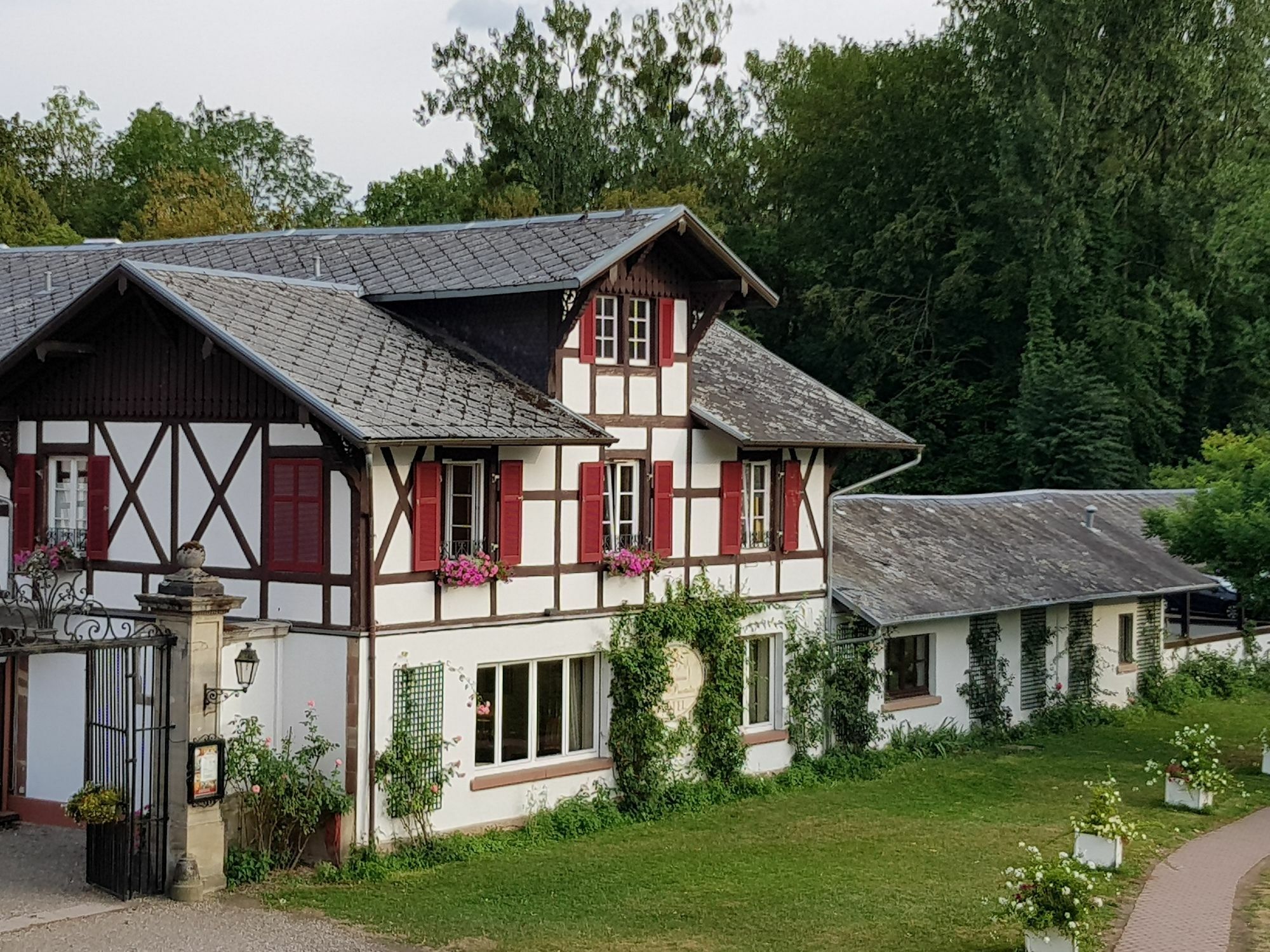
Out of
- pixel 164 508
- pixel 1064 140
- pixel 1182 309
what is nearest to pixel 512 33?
pixel 1064 140

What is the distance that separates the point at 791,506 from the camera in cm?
2375

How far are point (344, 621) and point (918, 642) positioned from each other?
11.3 m


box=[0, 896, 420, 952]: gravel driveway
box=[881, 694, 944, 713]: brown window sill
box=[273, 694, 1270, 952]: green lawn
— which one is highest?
box=[881, 694, 944, 713]: brown window sill

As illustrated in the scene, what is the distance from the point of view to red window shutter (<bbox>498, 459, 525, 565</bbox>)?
19.4 meters

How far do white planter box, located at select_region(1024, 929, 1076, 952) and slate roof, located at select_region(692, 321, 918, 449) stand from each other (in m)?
8.58

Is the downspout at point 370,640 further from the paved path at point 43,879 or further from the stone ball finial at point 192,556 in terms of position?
the paved path at point 43,879

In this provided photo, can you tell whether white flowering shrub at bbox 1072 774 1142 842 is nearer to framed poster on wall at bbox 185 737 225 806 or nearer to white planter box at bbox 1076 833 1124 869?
white planter box at bbox 1076 833 1124 869

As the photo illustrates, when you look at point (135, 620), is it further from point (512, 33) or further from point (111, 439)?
point (512, 33)

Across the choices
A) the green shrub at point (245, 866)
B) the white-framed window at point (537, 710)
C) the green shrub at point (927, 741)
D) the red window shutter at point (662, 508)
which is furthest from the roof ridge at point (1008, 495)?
the green shrub at point (245, 866)

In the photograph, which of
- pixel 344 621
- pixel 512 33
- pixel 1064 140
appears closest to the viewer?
pixel 344 621

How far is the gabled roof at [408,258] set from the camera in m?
20.4

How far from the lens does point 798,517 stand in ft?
78.6

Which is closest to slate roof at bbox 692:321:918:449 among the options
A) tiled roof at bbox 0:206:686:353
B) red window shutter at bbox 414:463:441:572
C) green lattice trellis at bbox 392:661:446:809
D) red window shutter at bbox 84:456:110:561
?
tiled roof at bbox 0:206:686:353

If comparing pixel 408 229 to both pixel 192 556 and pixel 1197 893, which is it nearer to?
pixel 192 556
